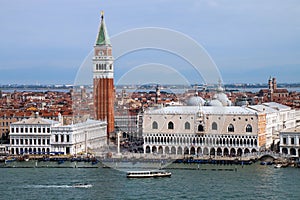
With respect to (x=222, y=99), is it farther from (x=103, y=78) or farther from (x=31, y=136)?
(x=31, y=136)

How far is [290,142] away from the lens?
20.0 meters

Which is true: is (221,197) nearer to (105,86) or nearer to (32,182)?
(32,182)

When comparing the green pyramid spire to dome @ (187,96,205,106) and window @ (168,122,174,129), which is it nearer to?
dome @ (187,96,205,106)

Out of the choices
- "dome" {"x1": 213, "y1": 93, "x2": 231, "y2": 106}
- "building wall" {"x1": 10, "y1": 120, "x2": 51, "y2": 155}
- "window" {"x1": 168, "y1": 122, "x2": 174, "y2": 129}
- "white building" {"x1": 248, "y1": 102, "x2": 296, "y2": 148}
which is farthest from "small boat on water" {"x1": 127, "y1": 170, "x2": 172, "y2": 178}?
"dome" {"x1": 213, "y1": 93, "x2": 231, "y2": 106}

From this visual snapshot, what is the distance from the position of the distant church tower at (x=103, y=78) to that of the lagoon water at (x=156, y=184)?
168 inches

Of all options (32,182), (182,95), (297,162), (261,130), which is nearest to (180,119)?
(182,95)

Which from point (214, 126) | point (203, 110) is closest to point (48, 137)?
point (203, 110)

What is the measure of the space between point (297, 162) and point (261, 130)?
221cm

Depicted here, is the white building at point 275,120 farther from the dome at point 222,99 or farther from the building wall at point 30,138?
the building wall at point 30,138

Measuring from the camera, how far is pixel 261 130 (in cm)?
2070

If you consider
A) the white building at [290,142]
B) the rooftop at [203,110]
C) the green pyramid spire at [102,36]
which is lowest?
the white building at [290,142]


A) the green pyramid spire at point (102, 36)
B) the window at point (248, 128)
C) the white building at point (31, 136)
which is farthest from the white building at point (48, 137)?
the window at point (248, 128)

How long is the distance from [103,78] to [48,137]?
273cm

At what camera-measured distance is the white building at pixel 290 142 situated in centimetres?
1994
